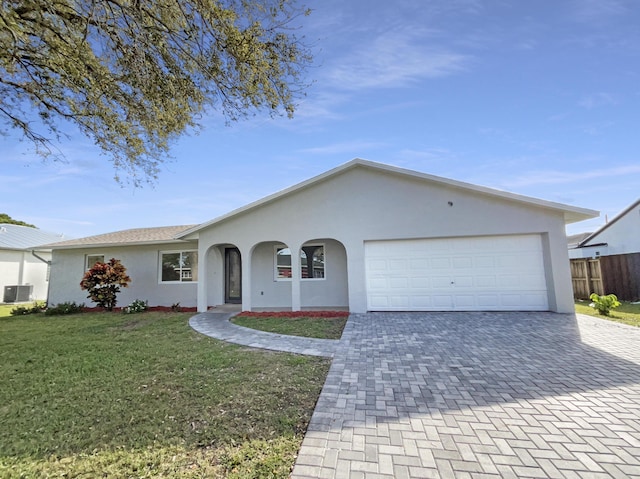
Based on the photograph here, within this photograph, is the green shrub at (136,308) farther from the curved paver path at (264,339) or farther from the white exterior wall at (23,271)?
the white exterior wall at (23,271)

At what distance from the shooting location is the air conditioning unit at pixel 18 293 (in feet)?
59.3

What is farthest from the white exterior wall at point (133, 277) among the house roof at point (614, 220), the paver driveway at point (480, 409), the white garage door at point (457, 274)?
the house roof at point (614, 220)

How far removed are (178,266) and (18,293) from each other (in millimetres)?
13725

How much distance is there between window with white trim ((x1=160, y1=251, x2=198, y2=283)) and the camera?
1348cm

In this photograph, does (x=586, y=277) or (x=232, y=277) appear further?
(x=232, y=277)

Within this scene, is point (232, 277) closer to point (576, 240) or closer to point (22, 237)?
point (22, 237)

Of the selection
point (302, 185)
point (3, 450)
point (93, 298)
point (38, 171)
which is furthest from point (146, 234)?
point (3, 450)

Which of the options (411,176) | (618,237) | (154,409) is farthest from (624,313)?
(154,409)

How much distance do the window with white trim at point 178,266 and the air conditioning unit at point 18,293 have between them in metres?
12.8

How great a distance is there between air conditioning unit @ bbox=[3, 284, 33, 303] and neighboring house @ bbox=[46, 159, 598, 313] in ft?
49.7

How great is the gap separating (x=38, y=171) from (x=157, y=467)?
9.25 metres

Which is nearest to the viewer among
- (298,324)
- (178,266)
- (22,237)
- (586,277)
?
(298,324)

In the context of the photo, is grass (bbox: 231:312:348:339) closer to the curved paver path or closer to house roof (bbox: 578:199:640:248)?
the curved paver path

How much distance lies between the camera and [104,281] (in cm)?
1241
